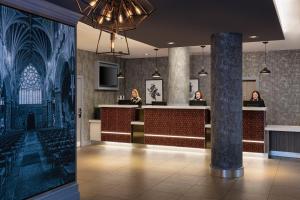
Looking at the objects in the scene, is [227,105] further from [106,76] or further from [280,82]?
[106,76]

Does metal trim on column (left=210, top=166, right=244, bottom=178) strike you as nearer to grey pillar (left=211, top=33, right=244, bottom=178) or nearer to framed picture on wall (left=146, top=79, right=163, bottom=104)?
grey pillar (left=211, top=33, right=244, bottom=178)

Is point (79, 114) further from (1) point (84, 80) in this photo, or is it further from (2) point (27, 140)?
(2) point (27, 140)

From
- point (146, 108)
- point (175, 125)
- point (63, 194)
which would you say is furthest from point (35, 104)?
point (146, 108)

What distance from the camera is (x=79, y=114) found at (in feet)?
34.5

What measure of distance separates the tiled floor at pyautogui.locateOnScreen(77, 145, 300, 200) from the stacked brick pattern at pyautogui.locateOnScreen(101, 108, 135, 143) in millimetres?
1263

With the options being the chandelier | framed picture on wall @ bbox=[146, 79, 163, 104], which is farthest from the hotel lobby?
framed picture on wall @ bbox=[146, 79, 163, 104]

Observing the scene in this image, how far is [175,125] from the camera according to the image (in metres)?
8.97

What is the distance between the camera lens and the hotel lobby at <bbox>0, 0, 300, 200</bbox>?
12.4 feet

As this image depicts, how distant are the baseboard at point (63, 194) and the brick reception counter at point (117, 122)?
5.05m

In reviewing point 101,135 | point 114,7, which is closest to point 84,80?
point 101,135

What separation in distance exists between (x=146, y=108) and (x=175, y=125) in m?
1.03

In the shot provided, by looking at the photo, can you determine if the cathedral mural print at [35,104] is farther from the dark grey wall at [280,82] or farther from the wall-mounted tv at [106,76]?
the dark grey wall at [280,82]

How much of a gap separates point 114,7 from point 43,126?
2701mm

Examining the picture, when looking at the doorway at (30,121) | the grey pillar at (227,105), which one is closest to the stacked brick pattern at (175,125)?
the grey pillar at (227,105)
